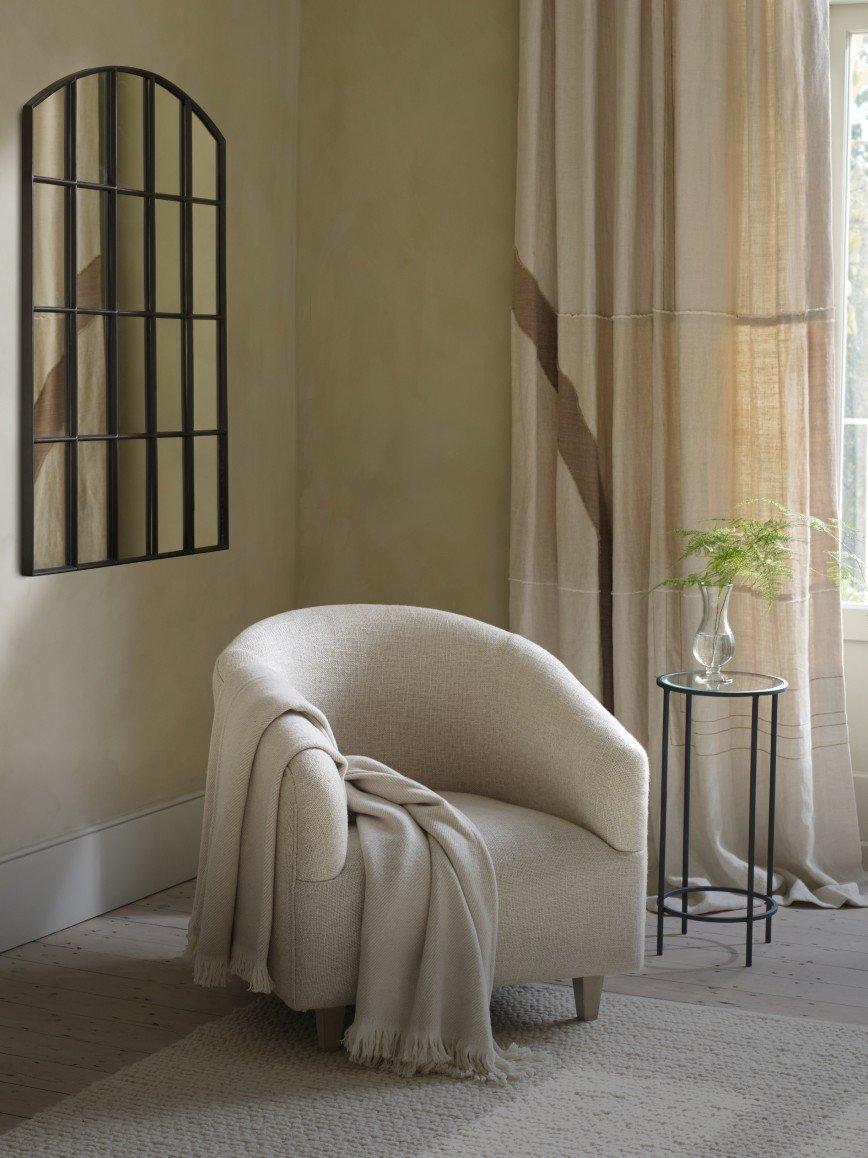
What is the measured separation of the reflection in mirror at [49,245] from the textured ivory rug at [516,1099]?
1694 millimetres

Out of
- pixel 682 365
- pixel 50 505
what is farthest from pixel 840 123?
pixel 50 505

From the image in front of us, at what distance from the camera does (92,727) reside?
353cm

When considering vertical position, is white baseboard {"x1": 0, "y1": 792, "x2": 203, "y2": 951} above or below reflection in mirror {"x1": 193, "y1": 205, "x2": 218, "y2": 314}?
below

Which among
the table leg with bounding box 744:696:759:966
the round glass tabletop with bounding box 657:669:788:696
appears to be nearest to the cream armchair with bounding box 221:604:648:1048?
the round glass tabletop with bounding box 657:669:788:696

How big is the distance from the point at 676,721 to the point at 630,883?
1013 mm

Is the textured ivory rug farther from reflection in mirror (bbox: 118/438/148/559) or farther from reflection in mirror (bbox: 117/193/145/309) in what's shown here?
reflection in mirror (bbox: 117/193/145/309)

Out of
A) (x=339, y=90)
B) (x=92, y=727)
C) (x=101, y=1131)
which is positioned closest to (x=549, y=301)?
(x=339, y=90)

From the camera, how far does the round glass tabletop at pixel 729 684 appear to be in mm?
3255

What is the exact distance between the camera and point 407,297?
4.13m

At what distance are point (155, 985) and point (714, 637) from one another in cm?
151

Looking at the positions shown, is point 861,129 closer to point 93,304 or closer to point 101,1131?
point 93,304

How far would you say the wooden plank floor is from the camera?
8.95ft

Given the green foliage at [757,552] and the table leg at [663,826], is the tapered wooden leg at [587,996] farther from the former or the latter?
the green foliage at [757,552]

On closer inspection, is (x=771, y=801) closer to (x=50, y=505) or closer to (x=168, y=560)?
(x=168, y=560)
